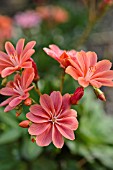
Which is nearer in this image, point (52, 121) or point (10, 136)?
point (52, 121)

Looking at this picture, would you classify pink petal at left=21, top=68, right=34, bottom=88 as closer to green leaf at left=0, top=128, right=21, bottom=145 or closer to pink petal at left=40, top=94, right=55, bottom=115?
pink petal at left=40, top=94, right=55, bottom=115

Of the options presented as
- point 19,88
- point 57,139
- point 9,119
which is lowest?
point 9,119

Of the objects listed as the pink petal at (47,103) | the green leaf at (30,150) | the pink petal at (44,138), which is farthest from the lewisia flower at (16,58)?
the green leaf at (30,150)

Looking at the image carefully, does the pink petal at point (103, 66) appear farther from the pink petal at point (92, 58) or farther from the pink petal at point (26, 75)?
the pink petal at point (26, 75)

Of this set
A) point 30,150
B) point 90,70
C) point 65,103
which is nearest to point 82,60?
point 90,70

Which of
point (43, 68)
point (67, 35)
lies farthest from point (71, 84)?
point (67, 35)

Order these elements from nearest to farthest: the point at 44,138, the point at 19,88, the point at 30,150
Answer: the point at 44,138 < the point at 19,88 < the point at 30,150

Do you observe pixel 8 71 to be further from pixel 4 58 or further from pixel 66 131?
pixel 66 131

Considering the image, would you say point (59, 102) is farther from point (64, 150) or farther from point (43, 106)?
point (64, 150)
